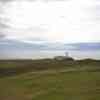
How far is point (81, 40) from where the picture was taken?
3.46 meters

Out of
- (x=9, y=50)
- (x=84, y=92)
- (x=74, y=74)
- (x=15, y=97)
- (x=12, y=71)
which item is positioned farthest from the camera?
(x=9, y=50)

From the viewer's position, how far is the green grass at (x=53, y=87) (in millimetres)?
1062

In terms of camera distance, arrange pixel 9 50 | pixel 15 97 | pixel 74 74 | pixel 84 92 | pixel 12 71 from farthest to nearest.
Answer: pixel 9 50 < pixel 12 71 < pixel 74 74 < pixel 84 92 < pixel 15 97

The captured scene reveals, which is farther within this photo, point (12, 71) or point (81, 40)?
point (81, 40)

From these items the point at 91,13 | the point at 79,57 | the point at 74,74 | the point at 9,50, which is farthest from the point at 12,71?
the point at 91,13

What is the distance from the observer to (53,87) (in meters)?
1.24

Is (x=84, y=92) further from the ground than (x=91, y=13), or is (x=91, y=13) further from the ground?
(x=91, y=13)

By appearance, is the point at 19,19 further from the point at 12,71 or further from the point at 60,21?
the point at 12,71

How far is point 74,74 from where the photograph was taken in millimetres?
1610

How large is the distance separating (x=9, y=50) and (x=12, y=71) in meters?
1.56

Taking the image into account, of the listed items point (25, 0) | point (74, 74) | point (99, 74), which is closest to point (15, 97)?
point (74, 74)

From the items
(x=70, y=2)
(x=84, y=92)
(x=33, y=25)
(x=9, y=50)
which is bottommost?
(x=84, y=92)

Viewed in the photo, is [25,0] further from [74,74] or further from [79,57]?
[74,74]

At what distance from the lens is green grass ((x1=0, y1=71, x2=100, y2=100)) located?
1.06 meters
